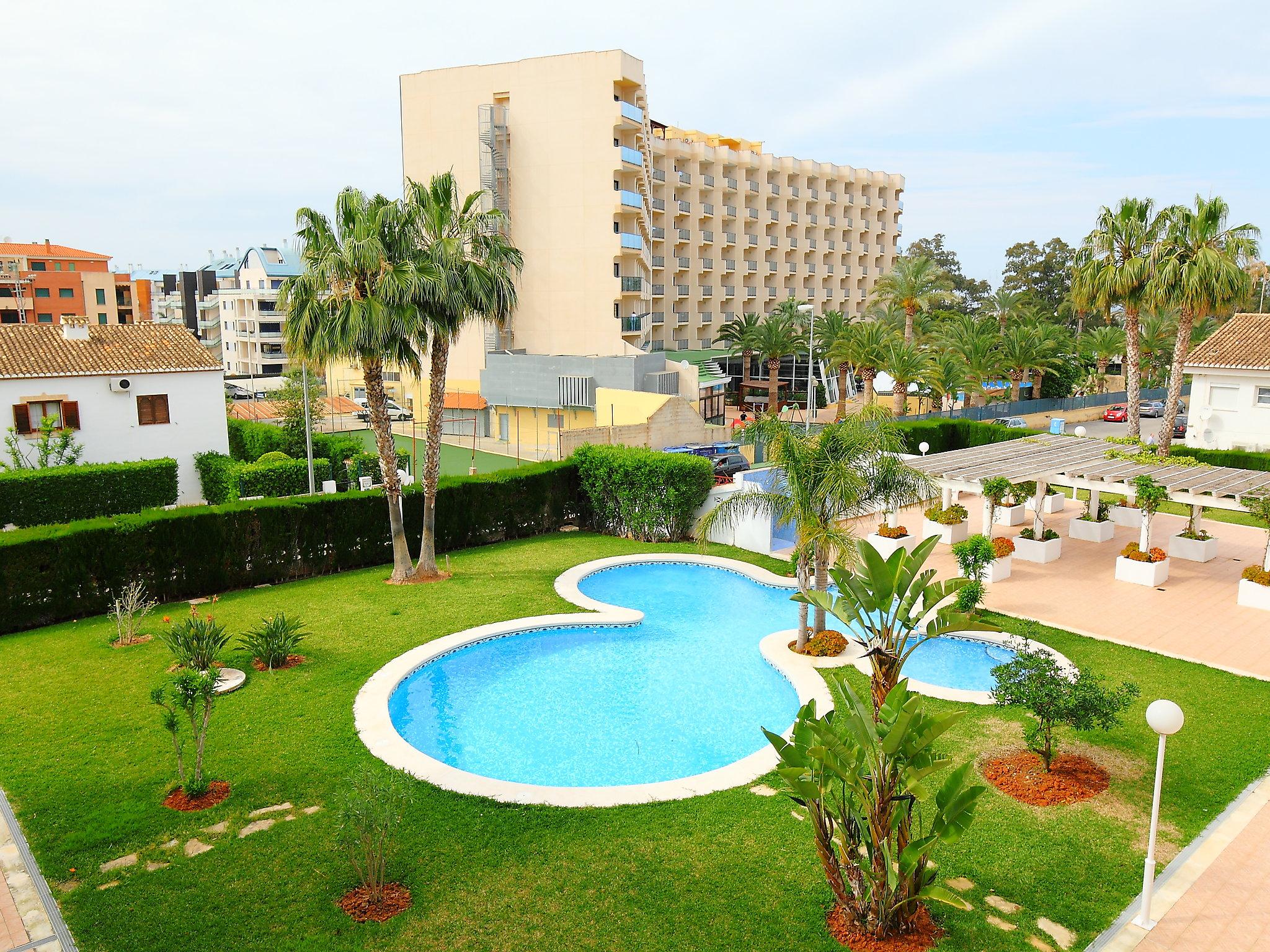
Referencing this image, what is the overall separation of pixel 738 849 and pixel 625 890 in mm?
1574

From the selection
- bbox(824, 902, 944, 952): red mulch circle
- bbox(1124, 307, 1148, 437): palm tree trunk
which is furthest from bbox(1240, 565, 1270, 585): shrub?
bbox(824, 902, 944, 952): red mulch circle

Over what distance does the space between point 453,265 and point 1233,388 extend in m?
35.5

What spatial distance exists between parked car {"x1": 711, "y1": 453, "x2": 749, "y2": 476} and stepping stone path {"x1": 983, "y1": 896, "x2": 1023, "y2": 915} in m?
23.7

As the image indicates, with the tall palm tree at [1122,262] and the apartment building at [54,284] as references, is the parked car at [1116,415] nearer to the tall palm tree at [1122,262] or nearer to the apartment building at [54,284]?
the tall palm tree at [1122,262]

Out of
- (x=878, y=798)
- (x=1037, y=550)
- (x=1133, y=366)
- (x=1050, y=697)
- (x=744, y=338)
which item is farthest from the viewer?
(x=744, y=338)

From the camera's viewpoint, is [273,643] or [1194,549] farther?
[1194,549]

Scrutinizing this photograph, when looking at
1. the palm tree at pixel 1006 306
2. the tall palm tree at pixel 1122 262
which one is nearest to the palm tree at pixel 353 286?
the tall palm tree at pixel 1122 262

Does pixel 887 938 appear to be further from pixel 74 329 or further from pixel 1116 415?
pixel 1116 415

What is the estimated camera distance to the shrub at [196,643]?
592 inches

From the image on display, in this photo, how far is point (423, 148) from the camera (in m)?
58.9

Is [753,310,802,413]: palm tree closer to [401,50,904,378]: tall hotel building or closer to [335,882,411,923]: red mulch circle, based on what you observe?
[401,50,904,378]: tall hotel building

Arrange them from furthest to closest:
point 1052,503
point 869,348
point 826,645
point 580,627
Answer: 1. point 869,348
2. point 1052,503
3. point 580,627
4. point 826,645

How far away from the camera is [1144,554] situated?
22.2m

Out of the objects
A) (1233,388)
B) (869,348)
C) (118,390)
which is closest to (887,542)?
(869,348)
